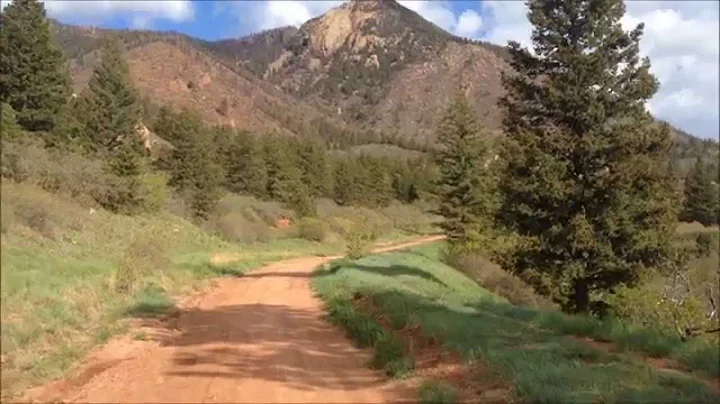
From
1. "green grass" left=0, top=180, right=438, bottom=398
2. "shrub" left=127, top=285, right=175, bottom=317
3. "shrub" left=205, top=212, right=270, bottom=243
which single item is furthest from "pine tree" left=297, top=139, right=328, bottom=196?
"shrub" left=127, top=285, right=175, bottom=317

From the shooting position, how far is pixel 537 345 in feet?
40.0

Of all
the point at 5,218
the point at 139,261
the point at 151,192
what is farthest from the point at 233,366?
the point at 151,192

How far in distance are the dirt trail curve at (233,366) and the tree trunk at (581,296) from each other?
874 cm

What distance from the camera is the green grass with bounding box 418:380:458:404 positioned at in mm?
9109

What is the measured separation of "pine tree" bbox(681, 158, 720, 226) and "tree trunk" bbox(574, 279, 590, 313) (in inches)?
2927

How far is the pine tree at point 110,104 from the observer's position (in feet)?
153

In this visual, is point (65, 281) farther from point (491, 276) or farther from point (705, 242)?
point (705, 242)

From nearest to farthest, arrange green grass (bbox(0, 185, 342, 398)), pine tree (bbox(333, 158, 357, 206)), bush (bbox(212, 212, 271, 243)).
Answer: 1. green grass (bbox(0, 185, 342, 398))
2. bush (bbox(212, 212, 271, 243))
3. pine tree (bbox(333, 158, 357, 206))

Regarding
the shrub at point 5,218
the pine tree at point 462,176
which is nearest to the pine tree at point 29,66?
the pine tree at point 462,176

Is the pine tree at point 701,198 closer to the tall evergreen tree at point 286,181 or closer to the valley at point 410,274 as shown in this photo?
the tall evergreen tree at point 286,181

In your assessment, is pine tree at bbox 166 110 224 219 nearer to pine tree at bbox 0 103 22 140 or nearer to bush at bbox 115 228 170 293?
bush at bbox 115 228 170 293

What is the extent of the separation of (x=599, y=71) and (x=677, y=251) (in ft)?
18.4

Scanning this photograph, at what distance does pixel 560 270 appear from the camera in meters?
22.0

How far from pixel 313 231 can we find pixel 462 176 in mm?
19864
